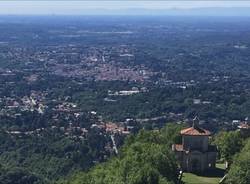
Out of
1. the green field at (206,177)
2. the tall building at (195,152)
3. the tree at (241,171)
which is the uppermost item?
the tree at (241,171)

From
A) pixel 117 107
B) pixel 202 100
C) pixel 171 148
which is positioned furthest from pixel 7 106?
pixel 171 148

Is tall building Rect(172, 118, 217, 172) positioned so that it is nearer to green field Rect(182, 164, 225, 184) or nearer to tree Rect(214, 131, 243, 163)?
green field Rect(182, 164, 225, 184)

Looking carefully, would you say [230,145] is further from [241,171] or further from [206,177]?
[241,171]

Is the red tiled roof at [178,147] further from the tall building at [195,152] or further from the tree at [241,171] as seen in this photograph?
the tree at [241,171]

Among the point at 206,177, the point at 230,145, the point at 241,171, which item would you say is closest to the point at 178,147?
the point at 206,177

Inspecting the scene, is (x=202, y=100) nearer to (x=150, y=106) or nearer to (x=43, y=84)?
(x=150, y=106)

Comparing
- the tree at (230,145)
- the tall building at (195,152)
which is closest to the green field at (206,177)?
the tall building at (195,152)
